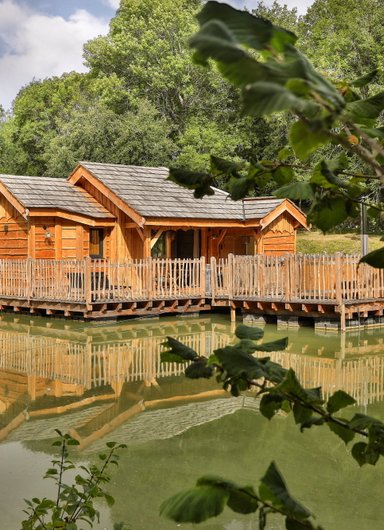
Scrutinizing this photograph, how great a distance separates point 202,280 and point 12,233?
7.07m

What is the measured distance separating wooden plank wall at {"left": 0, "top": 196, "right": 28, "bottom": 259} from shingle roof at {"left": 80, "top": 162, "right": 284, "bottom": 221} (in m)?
3.04

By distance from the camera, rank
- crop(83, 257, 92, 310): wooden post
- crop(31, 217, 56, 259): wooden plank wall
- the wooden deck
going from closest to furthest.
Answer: the wooden deck, crop(83, 257, 92, 310): wooden post, crop(31, 217, 56, 259): wooden plank wall

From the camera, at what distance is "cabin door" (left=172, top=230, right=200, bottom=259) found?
2719cm

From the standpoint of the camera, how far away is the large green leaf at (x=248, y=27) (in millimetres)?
1129

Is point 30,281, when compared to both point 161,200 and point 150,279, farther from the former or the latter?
point 161,200

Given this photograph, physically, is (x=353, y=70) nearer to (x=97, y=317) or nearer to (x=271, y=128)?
(x=271, y=128)

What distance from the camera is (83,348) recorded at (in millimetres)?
16125

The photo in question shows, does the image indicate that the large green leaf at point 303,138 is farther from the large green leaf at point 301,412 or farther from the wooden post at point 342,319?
the wooden post at point 342,319

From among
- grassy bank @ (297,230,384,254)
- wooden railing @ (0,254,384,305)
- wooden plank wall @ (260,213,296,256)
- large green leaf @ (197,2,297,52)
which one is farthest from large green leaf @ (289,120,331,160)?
grassy bank @ (297,230,384,254)

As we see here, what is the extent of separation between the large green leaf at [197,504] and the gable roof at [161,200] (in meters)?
21.7

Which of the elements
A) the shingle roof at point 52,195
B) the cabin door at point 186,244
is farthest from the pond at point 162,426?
the cabin door at point 186,244

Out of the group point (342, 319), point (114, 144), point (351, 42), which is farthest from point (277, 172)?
point (351, 42)

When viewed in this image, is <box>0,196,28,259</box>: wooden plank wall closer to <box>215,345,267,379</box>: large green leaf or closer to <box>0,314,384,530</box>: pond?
<box>0,314,384,530</box>: pond

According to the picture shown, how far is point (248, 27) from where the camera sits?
1144 millimetres
